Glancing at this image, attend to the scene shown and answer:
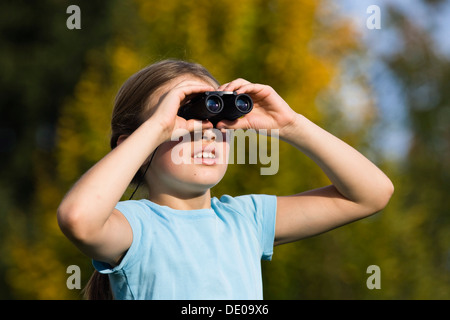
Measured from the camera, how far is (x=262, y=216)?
2.58 m

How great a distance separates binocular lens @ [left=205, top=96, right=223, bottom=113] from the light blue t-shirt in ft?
1.33

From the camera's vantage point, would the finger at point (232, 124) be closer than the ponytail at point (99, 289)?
Yes

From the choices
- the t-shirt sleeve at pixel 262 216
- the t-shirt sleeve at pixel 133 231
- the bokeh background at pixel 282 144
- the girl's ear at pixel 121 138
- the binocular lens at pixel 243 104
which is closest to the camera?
the t-shirt sleeve at pixel 133 231

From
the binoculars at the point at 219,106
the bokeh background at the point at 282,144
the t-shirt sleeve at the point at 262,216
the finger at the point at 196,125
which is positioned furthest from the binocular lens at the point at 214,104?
the bokeh background at the point at 282,144

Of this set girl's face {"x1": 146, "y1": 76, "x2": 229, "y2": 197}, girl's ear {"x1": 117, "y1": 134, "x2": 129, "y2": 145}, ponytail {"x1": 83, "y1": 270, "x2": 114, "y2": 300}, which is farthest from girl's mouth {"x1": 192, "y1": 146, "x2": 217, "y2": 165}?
ponytail {"x1": 83, "y1": 270, "x2": 114, "y2": 300}

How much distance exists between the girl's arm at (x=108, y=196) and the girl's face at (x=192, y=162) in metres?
0.11

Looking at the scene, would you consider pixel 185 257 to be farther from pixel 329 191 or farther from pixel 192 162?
pixel 329 191

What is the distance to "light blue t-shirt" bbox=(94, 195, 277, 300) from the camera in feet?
7.29

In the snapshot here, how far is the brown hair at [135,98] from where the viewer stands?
2.59 m

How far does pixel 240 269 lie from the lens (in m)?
2.33

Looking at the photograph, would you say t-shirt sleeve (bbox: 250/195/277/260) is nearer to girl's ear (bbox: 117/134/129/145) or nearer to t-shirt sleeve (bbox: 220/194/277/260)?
t-shirt sleeve (bbox: 220/194/277/260)

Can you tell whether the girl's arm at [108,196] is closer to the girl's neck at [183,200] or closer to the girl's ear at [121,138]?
the girl's neck at [183,200]

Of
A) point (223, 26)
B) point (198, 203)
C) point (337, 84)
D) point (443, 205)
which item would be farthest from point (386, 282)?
point (443, 205)
